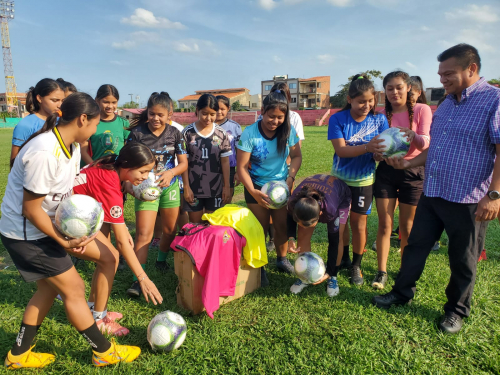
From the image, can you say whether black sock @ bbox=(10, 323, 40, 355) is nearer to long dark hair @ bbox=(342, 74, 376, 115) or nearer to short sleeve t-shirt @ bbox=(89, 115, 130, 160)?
short sleeve t-shirt @ bbox=(89, 115, 130, 160)

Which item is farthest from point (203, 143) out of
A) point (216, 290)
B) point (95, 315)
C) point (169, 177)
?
point (95, 315)

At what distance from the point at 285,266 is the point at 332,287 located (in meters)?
0.73

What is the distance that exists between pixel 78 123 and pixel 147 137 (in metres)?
1.55

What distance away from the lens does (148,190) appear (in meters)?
3.57

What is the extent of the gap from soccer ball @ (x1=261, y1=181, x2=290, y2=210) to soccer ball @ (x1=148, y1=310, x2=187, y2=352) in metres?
1.59

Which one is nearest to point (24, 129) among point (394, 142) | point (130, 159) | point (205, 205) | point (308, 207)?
point (130, 159)

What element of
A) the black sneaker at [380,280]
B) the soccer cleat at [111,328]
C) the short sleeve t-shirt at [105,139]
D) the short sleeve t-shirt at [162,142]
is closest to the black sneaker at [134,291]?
the soccer cleat at [111,328]

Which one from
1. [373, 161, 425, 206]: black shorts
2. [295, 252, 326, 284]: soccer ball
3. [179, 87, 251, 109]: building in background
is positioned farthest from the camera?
A: [179, 87, 251, 109]: building in background

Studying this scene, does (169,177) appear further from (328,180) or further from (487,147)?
(487,147)

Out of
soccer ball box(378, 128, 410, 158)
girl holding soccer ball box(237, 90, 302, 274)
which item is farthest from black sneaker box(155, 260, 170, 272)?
soccer ball box(378, 128, 410, 158)

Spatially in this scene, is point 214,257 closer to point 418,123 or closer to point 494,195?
point 494,195

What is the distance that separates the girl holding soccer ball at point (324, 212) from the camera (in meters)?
3.39

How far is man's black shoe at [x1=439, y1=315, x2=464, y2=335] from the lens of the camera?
9.87ft

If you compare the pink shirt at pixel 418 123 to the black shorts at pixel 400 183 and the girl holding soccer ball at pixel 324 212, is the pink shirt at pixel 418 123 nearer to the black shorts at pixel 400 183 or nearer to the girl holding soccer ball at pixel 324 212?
the black shorts at pixel 400 183
